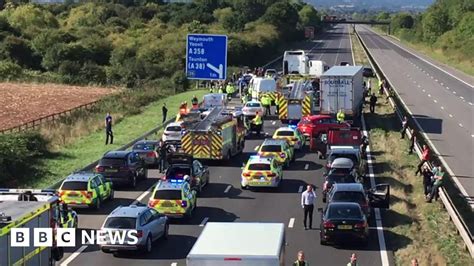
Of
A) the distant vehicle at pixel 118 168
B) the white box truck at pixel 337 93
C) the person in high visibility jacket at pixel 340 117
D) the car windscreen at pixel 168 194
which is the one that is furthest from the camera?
the white box truck at pixel 337 93

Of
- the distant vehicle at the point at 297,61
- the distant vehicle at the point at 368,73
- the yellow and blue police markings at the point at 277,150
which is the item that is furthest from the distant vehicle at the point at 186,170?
the distant vehicle at the point at 368,73

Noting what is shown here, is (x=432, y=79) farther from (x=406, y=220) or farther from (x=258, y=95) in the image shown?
(x=406, y=220)

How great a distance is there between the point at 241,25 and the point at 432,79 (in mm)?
51363

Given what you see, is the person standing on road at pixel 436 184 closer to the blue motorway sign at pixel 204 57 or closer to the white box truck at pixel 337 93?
the blue motorway sign at pixel 204 57

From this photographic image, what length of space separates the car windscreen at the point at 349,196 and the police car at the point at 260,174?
241 inches

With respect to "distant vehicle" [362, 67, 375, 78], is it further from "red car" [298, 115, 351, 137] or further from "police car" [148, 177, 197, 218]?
"police car" [148, 177, 197, 218]

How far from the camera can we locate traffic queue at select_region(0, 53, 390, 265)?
24.0 meters

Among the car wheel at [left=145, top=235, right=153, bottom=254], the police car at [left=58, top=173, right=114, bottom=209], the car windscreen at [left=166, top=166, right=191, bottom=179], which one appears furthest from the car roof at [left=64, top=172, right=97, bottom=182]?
the car wheel at [left=145, top=235, right=153, bottom=254]

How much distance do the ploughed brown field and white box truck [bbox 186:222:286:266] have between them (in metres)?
36.9

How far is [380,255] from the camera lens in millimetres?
23578

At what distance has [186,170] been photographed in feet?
105

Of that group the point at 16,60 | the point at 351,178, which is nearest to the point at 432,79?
the point at 16,60

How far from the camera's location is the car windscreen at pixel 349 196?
2677cm

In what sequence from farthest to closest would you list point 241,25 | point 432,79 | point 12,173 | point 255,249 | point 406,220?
point 241,25 → point 432,79 → point 12,173 → point 406,220 → point 255,249
